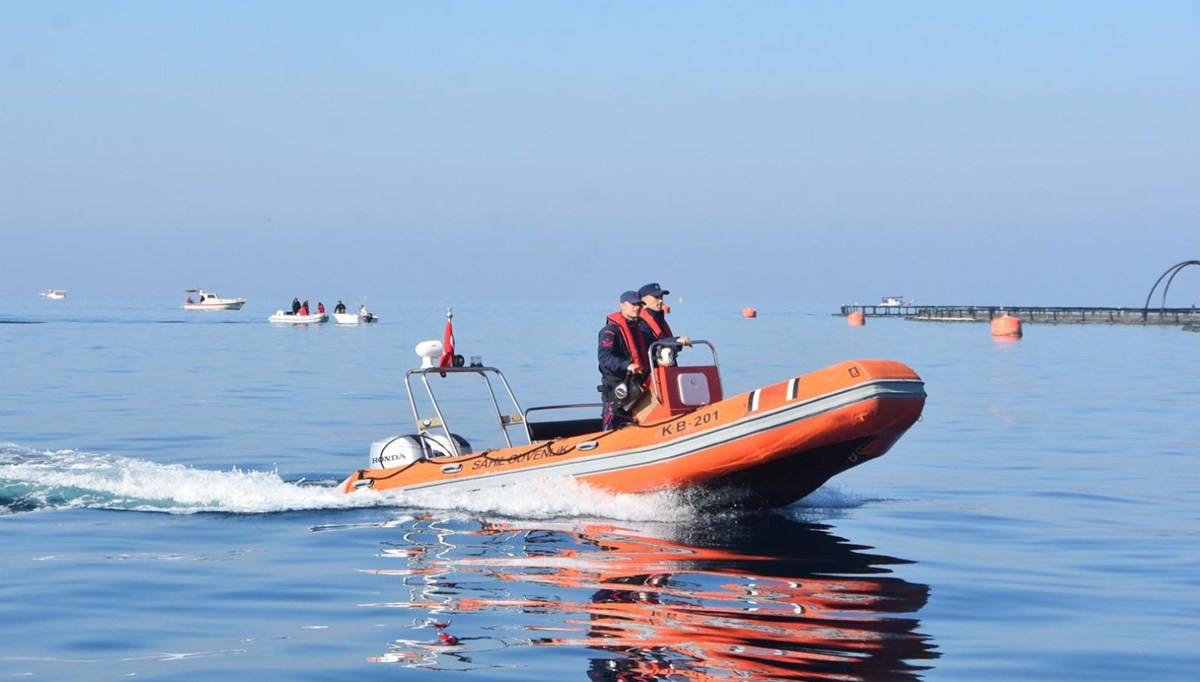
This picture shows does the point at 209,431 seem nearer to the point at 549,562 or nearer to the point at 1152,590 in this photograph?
the point at 549,562

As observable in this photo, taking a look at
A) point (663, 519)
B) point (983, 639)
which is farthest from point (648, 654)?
point (663, 519)

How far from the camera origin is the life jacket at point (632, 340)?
41.5ft

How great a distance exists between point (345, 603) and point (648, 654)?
2.37 metres

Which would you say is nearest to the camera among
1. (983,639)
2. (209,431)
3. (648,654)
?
(648,654)

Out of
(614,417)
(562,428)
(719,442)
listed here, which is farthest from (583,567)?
(562,428)

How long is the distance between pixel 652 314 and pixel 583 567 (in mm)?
3481

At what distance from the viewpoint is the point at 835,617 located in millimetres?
8148

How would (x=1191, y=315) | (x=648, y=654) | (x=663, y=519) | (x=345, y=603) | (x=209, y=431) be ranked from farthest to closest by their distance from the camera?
(x=1191, y=315) < (x=209, y=431) < (x=663, y=519) < (x=345, y=603) < (x=648, y=654)

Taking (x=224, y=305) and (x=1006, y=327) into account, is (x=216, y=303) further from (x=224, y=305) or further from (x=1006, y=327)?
(x=1006, y=327)

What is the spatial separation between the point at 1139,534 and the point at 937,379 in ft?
81.9

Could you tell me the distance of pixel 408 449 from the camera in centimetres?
1398

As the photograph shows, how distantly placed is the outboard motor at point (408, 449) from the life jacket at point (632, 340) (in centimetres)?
243

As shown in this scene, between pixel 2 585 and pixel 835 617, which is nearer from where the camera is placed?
pixel 835 617

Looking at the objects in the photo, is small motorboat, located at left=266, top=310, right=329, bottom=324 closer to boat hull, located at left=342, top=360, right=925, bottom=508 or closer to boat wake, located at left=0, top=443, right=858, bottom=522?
boat wake, located at left=0, top=443, right=858, bottom=522
